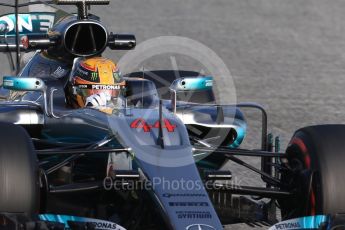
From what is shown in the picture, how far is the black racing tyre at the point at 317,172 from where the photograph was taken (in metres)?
6.14

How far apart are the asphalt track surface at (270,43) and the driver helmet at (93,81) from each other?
8.05ft

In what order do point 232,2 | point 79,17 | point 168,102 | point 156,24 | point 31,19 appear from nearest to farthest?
point 168,102, point 79,17, point 31,19, point 156,24, point 232,2

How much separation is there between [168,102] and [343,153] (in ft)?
7.19

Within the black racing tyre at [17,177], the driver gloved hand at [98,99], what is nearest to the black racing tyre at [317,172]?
the driver gloved hand at [98,99]

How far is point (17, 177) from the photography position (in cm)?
574

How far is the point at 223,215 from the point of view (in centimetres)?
717

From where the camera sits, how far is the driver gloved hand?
24.5 feet

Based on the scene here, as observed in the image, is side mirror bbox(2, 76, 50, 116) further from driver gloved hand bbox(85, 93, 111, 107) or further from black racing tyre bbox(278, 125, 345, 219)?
black racing tyre bbox(278, 125, 345, 219)

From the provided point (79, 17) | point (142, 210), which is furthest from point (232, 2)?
point (142, 210)

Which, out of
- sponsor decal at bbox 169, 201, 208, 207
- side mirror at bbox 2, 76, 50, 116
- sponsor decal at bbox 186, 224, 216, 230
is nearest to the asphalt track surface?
side mirror at bbox 2, 76, 50, 116

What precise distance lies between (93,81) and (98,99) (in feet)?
0.66

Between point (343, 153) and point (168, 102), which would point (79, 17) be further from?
point (343, 153)

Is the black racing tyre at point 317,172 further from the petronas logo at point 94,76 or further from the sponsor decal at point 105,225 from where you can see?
the petronas logo at point 94,76

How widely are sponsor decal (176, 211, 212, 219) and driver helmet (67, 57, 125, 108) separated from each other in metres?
2.10
